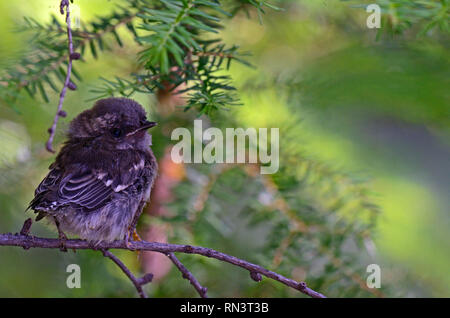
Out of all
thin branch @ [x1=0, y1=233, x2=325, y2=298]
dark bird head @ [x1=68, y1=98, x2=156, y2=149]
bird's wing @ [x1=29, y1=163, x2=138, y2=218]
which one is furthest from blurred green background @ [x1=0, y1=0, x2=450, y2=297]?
thin branch @ [x1=0, y1=233, x2=325, y2=298]

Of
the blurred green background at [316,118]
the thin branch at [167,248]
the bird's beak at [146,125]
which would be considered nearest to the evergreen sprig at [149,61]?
the blurred green background at [316,118]

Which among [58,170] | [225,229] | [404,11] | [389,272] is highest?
[404,11]

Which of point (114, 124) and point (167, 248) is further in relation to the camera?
point (114, 124)

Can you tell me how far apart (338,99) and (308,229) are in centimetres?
51

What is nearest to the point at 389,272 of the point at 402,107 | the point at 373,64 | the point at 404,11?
the point at 402,107

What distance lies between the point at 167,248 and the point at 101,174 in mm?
746

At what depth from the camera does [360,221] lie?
6.41 ft

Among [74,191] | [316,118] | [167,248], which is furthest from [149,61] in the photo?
[316,118]

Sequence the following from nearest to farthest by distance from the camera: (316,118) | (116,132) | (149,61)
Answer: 1. (149,61)
2. (116,132)
3. (316,118)

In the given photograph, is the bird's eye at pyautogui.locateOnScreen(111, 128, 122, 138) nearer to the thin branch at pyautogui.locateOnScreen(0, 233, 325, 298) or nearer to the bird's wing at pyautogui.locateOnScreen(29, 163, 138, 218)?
the bird's wing at pyautogui.locateOnScreen(29, 163, 138, 218)

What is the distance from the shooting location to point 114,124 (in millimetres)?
2074

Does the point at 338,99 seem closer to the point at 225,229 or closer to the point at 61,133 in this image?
the point at 225,229

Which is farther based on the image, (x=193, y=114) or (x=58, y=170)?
(x=193, y=114)

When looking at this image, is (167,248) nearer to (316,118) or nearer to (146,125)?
(146,125)
